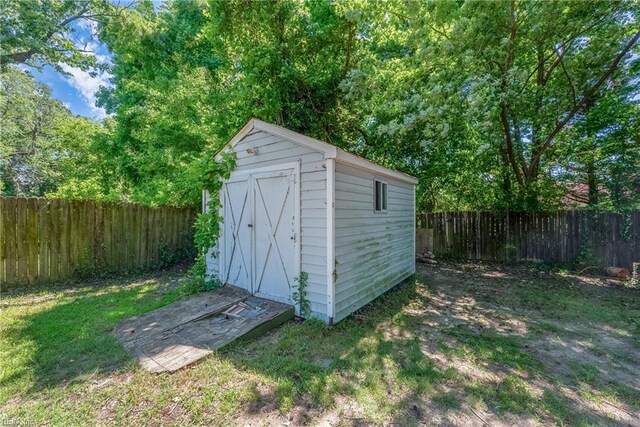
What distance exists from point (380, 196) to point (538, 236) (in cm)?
600

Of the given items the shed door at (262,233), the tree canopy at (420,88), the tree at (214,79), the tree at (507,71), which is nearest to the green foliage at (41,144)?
the tree at (214,79)

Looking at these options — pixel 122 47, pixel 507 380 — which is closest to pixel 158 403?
pixel 507 380

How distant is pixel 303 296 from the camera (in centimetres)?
404

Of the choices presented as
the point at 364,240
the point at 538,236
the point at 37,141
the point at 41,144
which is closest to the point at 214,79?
the point at 364,240

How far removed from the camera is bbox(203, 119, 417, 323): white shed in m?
3.83

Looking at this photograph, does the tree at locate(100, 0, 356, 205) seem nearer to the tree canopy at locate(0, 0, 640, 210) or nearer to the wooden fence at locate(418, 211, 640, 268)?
the tree canopy at locate(0, 0, 640, 210)

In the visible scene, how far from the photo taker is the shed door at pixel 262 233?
13.8 ft

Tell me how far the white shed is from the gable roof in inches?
0.6

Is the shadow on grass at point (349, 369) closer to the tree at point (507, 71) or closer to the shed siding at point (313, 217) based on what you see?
the shed siding at point (313, 217)

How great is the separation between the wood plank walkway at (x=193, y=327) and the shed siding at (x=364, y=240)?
3.25ft

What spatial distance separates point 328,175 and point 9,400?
371 cm

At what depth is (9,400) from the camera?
7.58 ft

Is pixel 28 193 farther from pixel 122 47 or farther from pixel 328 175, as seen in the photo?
pixel 328 175

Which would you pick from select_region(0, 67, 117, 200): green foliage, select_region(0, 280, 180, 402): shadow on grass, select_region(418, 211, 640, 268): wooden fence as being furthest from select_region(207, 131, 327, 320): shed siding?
select_region(0, 67, 117, 200): green foliage
